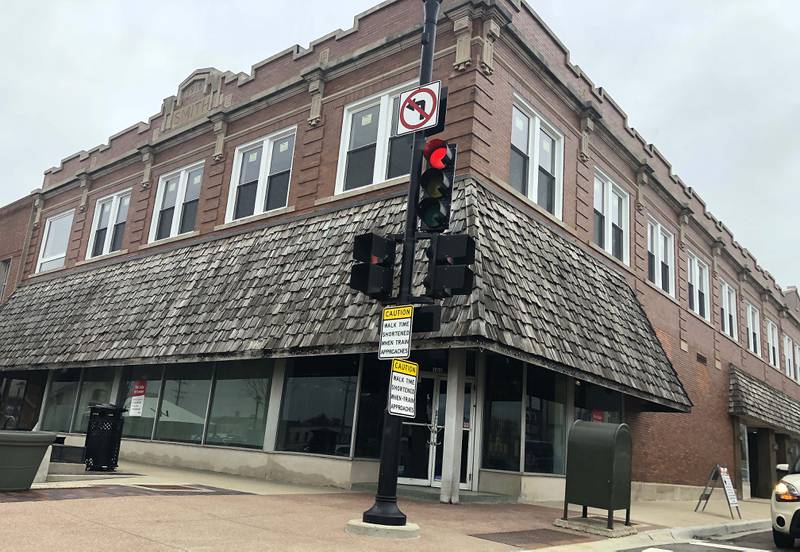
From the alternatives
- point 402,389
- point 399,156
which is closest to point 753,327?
point 399,156

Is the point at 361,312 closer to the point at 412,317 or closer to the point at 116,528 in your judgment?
the point at 412,317

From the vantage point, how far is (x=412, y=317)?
7371 mm

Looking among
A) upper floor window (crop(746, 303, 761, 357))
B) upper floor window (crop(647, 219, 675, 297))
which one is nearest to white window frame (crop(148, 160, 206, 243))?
upper floor window (crop(647, 219, 675, 297))

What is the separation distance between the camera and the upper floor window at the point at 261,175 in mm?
16484

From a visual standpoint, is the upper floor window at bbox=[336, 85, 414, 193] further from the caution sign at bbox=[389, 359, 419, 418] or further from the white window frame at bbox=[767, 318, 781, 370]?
the white window frame at bbox=[767, 318, 781, 370]

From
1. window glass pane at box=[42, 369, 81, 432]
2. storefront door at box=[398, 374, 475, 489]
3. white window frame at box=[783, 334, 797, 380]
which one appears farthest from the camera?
white window frame at box=[783, 334, 797, 380]

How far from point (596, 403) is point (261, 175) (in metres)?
9.42

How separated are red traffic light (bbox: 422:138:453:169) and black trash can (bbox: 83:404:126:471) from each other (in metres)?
7.62

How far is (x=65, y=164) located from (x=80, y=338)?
10151mm

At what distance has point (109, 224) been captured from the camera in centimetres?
2180

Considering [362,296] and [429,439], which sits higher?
[362,296]

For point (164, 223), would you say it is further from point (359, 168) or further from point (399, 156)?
point (399, 156)

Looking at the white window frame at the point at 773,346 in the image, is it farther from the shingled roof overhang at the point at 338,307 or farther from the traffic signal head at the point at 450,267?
the traffic signal head at the point at 450,267

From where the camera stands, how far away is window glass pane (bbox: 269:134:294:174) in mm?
16547
